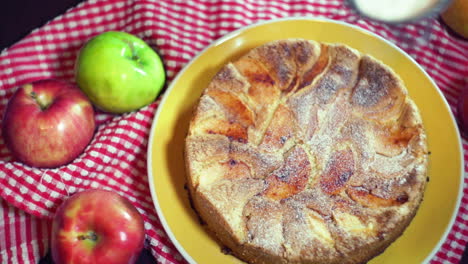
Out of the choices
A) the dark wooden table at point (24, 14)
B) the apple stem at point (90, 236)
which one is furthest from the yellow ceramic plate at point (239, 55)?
the dark wooden table at point (24, 14)

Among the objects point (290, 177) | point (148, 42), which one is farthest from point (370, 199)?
point (148, 42)

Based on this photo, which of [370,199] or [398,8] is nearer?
[370,199]

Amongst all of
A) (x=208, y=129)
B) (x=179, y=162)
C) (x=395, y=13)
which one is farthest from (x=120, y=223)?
(x=395, y=13)

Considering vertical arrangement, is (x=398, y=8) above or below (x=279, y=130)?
above

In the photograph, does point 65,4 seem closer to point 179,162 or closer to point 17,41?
point 17,41

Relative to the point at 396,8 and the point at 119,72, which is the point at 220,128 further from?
the point at 396,8

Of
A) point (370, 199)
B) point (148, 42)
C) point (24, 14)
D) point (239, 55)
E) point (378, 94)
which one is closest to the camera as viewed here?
point (370, 199)

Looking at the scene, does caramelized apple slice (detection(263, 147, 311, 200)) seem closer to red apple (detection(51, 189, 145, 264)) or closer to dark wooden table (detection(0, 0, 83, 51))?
red apple (detection(51, 189, 145, 264))

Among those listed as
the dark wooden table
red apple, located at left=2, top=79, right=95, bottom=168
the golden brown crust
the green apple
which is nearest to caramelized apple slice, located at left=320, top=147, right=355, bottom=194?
the golden brown crust
